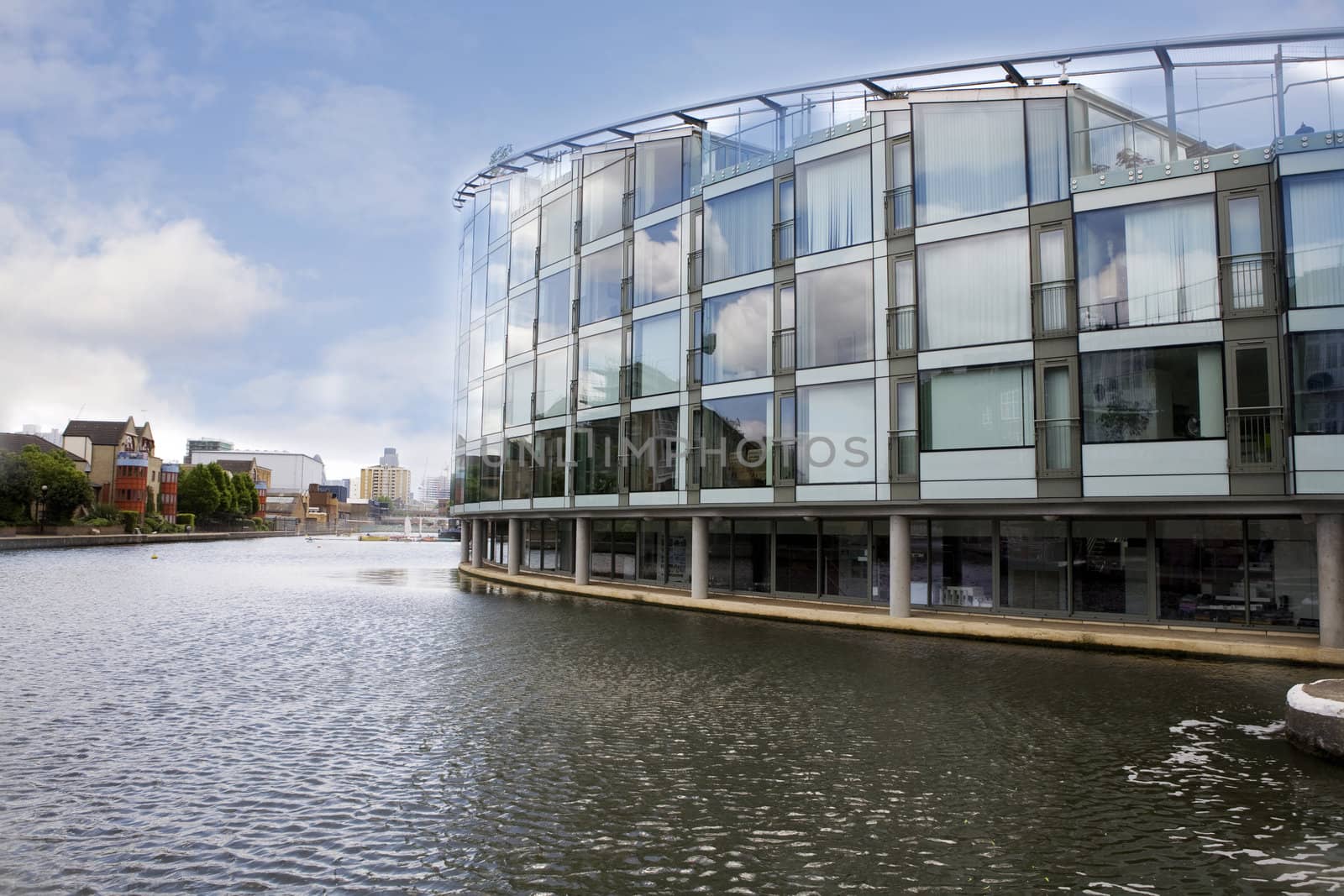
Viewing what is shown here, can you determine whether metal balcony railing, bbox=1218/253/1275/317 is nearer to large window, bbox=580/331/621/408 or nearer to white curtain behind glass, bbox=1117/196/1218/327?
white curtain behind glass, bbox=1117/196/1218/327

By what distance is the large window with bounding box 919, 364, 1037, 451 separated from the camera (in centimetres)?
2233

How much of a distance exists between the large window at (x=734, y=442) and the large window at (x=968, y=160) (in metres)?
7.43

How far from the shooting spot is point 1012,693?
583 inches

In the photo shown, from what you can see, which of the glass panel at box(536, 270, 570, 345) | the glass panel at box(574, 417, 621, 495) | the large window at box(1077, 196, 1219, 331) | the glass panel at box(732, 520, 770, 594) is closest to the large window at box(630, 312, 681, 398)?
the glass panel at box(574, 417, 621, 495)

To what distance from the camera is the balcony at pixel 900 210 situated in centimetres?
2472

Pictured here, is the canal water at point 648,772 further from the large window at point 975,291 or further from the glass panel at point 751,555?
the glass panel at point 751,555

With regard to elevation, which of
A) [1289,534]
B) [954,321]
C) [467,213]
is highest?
[467,213]

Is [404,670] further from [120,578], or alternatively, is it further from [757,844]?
[120,578]

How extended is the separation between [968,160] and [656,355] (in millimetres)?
12315

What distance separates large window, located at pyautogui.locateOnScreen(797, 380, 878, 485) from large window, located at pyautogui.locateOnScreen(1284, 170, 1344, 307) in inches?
388

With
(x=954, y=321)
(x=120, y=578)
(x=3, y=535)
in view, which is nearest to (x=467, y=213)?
(x=120, y=578)

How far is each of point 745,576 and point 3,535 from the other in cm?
6783

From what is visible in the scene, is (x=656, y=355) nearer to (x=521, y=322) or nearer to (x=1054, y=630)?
(x=521, y=322)

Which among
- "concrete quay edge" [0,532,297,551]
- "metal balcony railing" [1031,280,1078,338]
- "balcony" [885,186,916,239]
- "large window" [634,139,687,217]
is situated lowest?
"concrete quay edge" [0,532,297,551]
